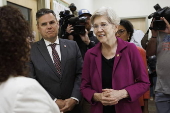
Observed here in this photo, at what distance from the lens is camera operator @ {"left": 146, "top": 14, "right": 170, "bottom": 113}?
5.39ft

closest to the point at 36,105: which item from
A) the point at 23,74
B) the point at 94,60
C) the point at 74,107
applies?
the point at 23,74

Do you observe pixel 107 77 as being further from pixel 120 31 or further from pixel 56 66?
pixel 120 31

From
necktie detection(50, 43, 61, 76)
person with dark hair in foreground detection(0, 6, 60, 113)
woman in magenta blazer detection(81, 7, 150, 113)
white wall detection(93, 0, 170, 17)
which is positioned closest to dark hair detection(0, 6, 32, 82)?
person with dark hair in foreground detection(0, 6, 60, 113)

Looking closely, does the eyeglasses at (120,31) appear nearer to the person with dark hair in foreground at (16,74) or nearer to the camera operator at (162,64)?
the camera operator at (162,64)

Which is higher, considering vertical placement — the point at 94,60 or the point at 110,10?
the point at 110,10

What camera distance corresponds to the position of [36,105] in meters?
0.65

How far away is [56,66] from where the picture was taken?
152cm

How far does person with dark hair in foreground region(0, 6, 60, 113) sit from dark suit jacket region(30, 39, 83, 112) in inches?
28.6

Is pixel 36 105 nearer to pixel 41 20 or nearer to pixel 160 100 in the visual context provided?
pixel 41 20

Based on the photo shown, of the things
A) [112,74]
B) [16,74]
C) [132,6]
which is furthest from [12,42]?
[132,6]

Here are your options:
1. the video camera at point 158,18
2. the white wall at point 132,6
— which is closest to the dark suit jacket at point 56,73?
the video camera at point 158,18

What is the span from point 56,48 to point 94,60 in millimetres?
423

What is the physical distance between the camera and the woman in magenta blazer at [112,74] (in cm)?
122

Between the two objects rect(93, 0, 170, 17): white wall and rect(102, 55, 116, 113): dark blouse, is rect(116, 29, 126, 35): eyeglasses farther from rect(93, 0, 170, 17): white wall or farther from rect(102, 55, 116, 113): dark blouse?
rect(93, 0, 170, 17): white wall
